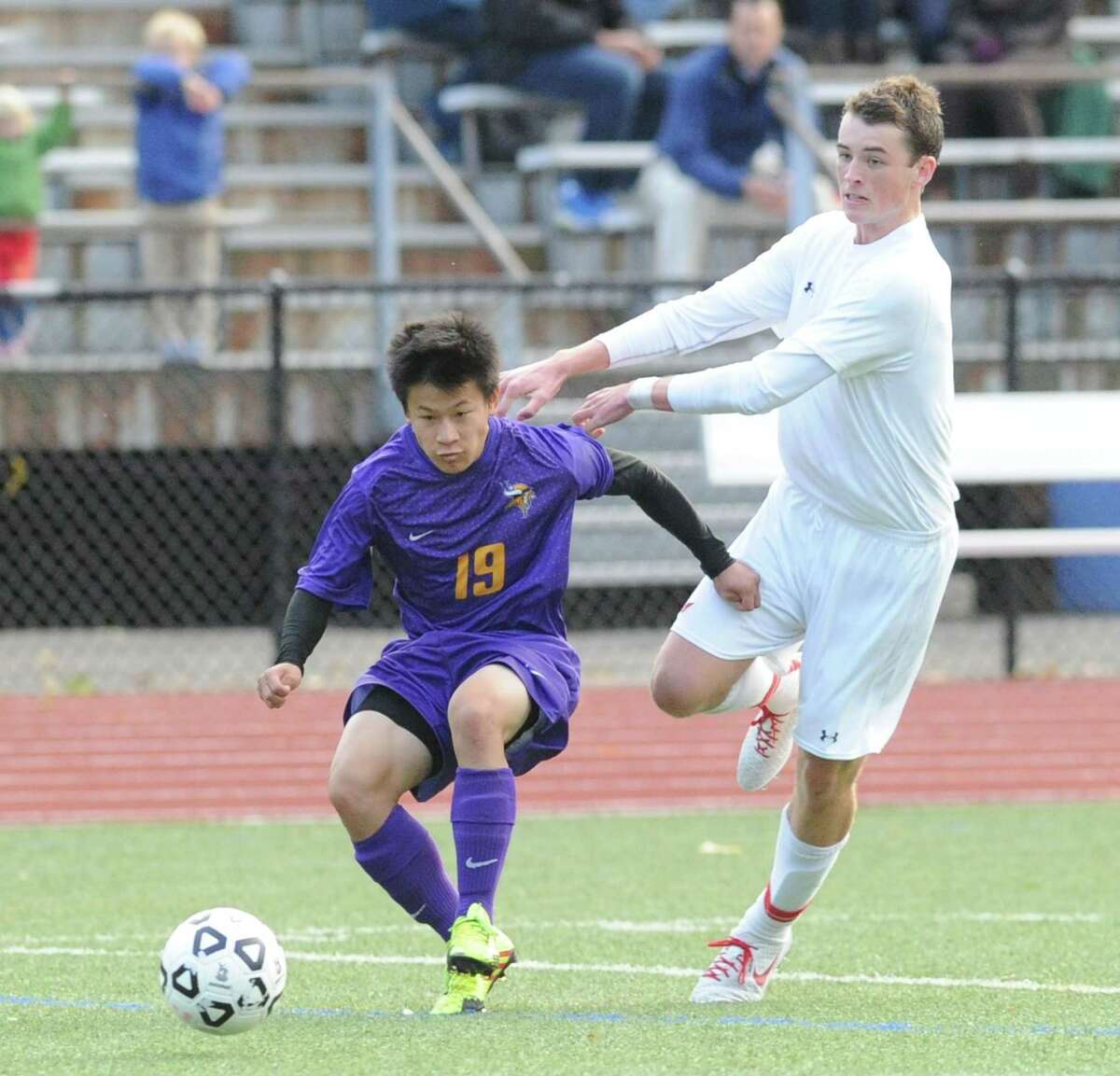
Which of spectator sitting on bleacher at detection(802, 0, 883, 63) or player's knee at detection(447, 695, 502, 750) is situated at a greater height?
spectator sitting on bleacher at detection(802, 0, 883, 63)

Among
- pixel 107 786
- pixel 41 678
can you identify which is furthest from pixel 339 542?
pixel 41 678

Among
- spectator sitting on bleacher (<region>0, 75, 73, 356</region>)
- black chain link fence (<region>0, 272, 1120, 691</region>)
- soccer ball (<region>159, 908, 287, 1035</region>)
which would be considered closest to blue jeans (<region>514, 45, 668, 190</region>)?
black chain link fence (<region>0, 272, 1120, 691</region>)

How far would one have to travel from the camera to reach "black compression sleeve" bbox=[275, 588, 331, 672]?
5.41m

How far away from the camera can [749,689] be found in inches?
237

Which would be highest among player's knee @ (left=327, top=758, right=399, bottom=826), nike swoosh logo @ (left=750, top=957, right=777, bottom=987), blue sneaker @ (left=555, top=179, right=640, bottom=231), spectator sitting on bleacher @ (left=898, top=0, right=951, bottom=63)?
spectator sitting on bleacher @ (left=898, top=0, right=951, bottom=63)

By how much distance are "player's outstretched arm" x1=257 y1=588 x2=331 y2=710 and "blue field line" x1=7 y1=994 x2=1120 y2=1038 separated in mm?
736

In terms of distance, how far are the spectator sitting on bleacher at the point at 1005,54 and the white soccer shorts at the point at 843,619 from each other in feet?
33.6

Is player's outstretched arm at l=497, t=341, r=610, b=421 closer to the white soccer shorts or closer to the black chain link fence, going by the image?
the white soccer shorts

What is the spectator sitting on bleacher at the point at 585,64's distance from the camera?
48.5 feet

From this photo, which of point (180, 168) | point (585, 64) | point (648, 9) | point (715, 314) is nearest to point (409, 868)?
point (715, 314)

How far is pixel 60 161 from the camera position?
50.2ft

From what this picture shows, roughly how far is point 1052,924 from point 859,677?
1649 mm

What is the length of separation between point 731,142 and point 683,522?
8439 millimetres

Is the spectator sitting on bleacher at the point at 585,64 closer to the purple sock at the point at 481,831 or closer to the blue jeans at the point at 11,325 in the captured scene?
the blue jeans at the point at 11,325
